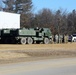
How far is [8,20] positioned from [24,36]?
44.9ft

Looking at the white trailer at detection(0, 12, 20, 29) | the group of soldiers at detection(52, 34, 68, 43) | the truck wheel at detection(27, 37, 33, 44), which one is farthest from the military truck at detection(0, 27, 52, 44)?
the white trailer at detection(0, 12, 20, 29)

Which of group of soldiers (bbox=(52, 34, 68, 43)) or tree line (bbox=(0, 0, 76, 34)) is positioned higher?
tree line (bbox=(0, 0, 76, 34))

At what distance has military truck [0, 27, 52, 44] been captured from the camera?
51.7 metres

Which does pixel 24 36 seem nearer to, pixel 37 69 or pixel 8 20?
pixel 8 20

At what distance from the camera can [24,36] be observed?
5250cm

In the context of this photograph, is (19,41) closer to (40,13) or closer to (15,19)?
(15,19)

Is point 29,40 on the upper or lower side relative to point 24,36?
lower

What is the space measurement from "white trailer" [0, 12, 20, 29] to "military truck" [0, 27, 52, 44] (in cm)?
1019

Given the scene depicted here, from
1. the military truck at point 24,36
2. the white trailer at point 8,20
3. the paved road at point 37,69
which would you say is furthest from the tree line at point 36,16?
the paved road at point 37,69

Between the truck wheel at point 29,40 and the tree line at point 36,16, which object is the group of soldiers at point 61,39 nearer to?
the truck wheel at point 29,40

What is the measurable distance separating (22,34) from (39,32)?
3.90 m

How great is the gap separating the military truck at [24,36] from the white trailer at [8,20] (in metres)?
10.2

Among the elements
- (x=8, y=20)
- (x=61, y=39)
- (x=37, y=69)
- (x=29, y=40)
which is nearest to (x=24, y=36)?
(x=29, y=40)

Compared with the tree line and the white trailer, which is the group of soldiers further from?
the tree line
